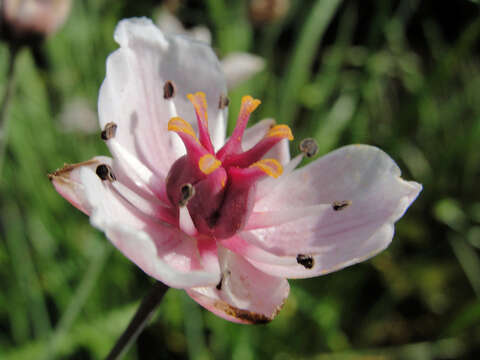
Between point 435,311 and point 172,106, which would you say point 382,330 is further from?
point 172,106

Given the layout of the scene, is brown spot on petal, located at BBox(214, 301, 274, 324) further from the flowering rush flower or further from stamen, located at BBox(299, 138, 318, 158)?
stamen, located at BBox(299, 138, 318, 158)

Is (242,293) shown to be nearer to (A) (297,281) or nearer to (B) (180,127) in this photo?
(B) (180,127)

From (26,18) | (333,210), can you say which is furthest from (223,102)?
(26,18)

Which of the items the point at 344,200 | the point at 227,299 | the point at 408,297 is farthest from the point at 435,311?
the point at 227,299

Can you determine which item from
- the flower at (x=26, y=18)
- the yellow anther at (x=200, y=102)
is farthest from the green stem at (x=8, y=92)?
the yellow anther at (x=200, y=102)

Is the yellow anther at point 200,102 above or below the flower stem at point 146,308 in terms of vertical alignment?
above

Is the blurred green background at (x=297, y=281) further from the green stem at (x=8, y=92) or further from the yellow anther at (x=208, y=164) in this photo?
the yellow anther at (x=208, y=164)

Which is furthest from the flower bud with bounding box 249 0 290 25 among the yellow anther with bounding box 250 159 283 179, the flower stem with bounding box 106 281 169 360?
the flower stem with bounding box 106 281 169 360
